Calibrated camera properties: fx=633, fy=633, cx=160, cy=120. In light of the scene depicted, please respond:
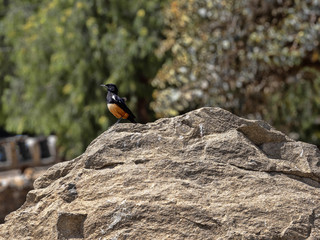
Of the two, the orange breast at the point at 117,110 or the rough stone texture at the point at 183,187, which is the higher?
the orange breast at the point at 117,110

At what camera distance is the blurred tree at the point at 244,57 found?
1144cm

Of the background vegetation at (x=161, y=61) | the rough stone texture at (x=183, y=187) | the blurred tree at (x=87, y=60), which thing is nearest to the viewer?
the rough stone texture at (x=183, y=187)

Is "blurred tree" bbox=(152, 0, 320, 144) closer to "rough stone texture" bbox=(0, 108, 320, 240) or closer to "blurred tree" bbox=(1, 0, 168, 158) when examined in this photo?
"blurred tree" bbox=(1, 0, 168, 158)

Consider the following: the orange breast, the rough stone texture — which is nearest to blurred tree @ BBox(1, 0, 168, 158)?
the orange breast

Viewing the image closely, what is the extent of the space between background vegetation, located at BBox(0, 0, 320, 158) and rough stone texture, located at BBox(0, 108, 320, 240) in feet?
21.3

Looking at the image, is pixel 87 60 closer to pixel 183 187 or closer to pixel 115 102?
pixel 115 102

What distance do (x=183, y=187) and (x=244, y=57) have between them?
757 cm

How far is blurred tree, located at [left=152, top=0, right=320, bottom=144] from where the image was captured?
37.5 feet

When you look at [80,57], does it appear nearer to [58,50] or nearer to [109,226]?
[58,50]

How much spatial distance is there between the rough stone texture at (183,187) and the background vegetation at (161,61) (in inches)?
256

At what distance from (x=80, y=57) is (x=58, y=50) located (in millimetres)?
791

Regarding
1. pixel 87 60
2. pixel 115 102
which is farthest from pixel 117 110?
pixel 87 60

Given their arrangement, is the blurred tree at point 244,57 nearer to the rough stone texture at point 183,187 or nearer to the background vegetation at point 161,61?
the background vegetation at point 161,61

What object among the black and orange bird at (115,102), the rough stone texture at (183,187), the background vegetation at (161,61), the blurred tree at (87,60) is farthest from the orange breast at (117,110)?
the blurred tree at (87,60)
